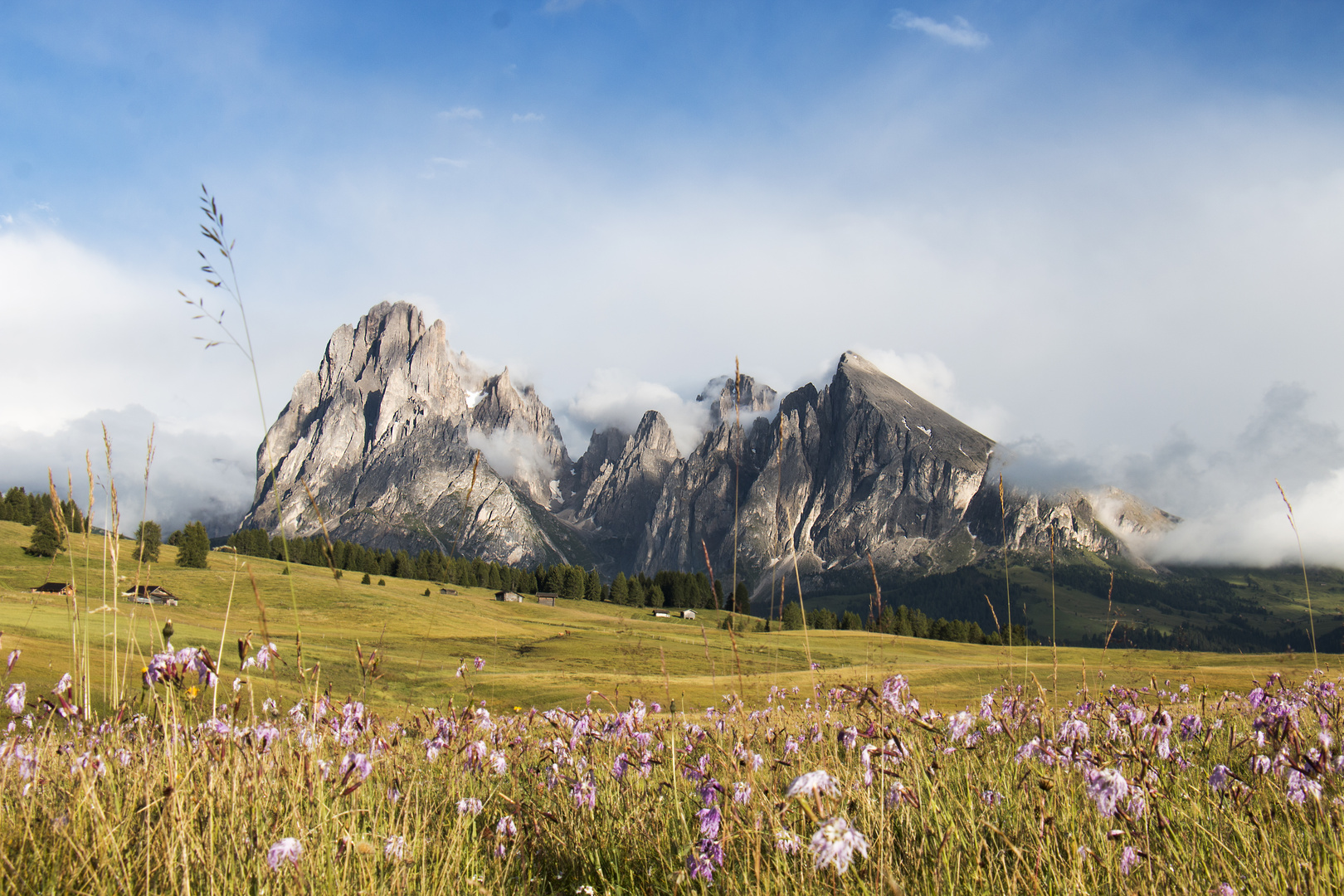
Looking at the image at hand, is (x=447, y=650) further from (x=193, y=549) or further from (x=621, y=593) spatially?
(x=621, y=593)

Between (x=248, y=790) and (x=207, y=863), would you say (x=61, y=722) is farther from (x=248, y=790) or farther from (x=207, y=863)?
(x=207, y=863)

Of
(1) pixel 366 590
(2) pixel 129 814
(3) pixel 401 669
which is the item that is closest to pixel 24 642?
(3) pixel 401 669

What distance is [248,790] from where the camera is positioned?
11.3 feet

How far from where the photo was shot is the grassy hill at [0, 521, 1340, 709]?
7.80 meters

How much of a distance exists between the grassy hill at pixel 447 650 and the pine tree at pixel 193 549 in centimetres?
201

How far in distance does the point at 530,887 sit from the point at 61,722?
10.9m

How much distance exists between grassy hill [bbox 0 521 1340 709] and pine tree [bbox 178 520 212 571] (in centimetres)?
201

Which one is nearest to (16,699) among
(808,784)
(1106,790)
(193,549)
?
(808,784)

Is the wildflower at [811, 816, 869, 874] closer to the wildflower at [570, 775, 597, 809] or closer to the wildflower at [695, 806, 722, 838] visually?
the wildflower at [695, 806, 722, 838]

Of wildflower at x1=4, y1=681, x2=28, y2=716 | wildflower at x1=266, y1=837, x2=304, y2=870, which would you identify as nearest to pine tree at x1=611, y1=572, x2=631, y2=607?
wildflower at x1=4, y1=681, x2=28, y2=716

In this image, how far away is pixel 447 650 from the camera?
4653 cm

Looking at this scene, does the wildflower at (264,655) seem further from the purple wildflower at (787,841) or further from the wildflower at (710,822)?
the purple wildflower at (787,841)

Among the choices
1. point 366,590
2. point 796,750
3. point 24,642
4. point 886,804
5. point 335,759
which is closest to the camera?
point 886,804

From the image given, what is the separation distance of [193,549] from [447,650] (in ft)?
186
